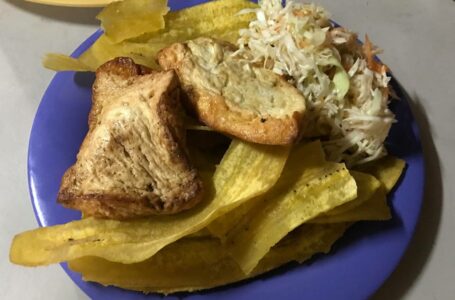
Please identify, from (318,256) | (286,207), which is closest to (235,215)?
(286,207)

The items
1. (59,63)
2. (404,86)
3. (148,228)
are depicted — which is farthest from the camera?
(404,86)

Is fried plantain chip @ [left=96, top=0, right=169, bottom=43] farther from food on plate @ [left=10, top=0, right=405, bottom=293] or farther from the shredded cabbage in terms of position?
the shredded cabbage

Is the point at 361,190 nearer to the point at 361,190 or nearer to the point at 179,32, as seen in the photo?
the point at 361,190

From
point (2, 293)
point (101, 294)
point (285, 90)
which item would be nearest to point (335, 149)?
point (285, 90)

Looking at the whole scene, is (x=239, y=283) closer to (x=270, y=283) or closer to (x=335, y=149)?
(x=270, y=283)

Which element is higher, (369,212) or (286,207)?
(286,207)

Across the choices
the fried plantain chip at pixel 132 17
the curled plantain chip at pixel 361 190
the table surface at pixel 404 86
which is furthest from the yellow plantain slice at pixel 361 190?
the fried plantain chip at pixel 132 17

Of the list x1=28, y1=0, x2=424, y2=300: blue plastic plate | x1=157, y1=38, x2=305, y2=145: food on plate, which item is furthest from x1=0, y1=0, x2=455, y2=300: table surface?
x1=157, y1=38, x2=305, y2=145: food on plate
